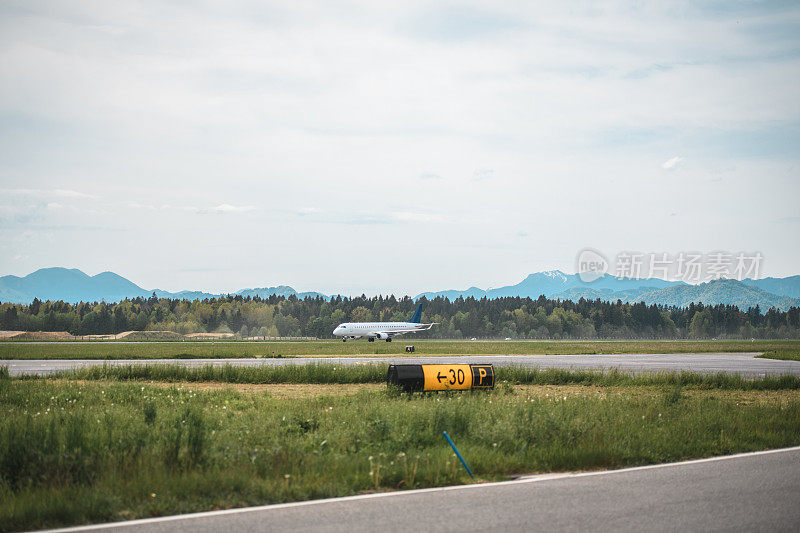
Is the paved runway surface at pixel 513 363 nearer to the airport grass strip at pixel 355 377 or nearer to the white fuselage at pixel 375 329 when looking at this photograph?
the airport grass strip at pixel 355 377

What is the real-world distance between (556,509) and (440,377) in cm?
1256

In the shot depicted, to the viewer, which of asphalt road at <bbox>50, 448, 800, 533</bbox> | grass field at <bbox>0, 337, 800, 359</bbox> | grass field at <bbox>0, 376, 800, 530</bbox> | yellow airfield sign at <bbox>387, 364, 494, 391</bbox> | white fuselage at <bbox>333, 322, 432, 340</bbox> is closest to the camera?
asphalt road at <bbox>50, 448, 800, 533</bbox>

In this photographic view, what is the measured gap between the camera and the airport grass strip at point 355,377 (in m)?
28.8

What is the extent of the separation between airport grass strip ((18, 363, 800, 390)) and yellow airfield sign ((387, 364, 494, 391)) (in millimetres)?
7100

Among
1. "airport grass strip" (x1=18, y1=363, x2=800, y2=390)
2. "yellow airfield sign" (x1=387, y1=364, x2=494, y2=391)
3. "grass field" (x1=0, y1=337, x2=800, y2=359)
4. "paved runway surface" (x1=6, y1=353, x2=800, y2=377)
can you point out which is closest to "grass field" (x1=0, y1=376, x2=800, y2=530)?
"yellow airfield sign" (x1=387, y1=364, x2=494, y2=391)

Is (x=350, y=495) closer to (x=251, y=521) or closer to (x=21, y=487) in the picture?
(x=251, y=521)

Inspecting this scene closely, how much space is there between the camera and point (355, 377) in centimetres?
2980

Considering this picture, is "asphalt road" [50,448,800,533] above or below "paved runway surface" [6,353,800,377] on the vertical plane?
above

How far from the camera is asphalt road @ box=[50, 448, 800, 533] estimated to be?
790 centimetres

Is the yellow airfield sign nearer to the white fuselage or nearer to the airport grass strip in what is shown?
the airport grass strip

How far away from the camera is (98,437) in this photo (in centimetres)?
1228

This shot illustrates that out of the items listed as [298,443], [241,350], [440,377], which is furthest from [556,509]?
[241,350]

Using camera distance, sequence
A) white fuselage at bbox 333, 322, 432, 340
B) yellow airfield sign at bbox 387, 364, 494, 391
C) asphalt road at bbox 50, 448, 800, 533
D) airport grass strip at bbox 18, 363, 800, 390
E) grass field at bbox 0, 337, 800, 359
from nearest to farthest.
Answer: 1. asphalt road at bbox 50, 448, 800, 533
2. yellow airfield sign at bbox 387, 364, 494, 391
3. airport grass strip at bbox 18, 363, 800, 390
4. grass field at bbox 0, 337, 800, 359
5. white fuselage at bbox 333, 322, 432, 340

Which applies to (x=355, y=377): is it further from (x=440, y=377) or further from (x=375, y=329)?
(x=375, y=329)
